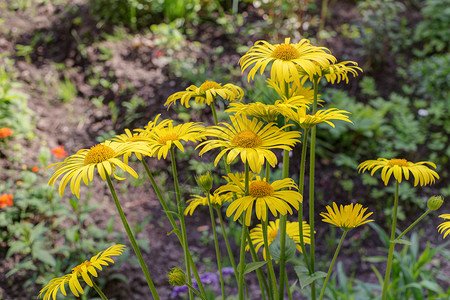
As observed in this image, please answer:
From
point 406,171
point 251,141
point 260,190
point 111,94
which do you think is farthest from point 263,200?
point 111,94

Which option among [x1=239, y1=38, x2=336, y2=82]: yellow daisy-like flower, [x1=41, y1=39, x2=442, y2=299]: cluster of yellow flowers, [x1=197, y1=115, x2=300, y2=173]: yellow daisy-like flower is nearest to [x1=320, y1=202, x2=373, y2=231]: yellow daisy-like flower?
[x1=41, y1=39, x2=442, y2=299]: cluster of yellow flowers

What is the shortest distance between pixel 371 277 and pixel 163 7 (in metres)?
3.18

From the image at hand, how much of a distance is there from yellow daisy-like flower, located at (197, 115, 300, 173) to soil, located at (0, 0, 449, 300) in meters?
1.39

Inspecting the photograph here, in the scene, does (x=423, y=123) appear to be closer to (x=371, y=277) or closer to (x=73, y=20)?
(x=371, y=277)

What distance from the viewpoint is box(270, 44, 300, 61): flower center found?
3.05ft

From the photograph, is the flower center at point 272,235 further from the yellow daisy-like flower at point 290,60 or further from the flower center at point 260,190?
the yellow daisy-like flower at point 290,60

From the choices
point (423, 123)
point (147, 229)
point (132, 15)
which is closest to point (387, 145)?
point (423, 123)

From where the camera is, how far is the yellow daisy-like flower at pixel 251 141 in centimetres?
82

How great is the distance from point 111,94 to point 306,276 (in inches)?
112

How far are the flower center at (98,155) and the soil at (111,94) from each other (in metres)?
1.44

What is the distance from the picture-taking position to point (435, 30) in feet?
12.8

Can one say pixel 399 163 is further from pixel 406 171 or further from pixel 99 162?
pixel 99 162

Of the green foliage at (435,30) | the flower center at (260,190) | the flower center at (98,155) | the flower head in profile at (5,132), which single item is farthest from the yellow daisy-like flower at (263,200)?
the green foliage at (435,30)

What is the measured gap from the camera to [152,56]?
3.69m
